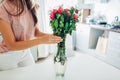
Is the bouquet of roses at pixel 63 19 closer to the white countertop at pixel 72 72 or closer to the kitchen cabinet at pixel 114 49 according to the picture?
the white countertop at pixel 72 72

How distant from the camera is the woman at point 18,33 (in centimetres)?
108

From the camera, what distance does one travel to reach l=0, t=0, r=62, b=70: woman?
42.4 inches

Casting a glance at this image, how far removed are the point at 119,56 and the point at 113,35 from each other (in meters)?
0.41

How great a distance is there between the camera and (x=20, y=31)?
125 centimetres

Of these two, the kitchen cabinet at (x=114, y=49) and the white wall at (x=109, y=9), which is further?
the white wall at (x=109, y=9)

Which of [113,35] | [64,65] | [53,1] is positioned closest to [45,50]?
[53,1]

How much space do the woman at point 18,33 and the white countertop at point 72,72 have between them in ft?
0.46

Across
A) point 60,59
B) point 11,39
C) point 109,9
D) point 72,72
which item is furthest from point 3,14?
point 109,9

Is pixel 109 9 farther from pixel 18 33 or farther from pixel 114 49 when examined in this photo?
pixel 18 33

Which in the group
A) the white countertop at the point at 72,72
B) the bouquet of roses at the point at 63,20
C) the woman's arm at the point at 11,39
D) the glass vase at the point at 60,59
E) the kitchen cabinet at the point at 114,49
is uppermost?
the bouquet of roses at the point at 63,20

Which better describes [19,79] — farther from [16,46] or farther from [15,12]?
[15,12]

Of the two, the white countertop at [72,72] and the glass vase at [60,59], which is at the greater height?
the glass vase at [60,59]

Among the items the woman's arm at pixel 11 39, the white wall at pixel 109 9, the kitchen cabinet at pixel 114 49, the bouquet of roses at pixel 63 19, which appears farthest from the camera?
the white wall at pixel 109 9

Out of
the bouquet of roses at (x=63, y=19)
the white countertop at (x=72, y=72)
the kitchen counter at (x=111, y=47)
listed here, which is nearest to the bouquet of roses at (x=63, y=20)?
the bouquet of roses at (x=63, y=19)
